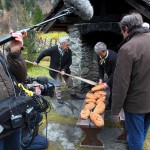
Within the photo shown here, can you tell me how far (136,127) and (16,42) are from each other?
200 centimetres

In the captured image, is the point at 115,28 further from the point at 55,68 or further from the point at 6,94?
the point at 6,94

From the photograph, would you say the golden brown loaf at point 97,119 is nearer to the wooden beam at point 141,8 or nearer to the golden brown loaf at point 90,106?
the golden brown loaf at point 90,106

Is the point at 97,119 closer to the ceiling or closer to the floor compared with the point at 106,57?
closer to the floor

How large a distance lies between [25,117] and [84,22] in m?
4.77

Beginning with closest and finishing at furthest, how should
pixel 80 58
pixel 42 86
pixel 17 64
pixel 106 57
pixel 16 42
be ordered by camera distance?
1. pixel 16 42
2. pixel 17 64
3. pixel 42 86
4. pixel 106 57
5. pixel 80 58

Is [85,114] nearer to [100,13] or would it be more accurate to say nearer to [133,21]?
[133,21]

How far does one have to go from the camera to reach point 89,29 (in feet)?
22.1

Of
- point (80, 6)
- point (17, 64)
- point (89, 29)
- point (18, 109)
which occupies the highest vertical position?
point (80, 6)

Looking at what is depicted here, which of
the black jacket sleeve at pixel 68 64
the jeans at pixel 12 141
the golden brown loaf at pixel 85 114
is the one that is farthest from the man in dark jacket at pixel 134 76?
the black jacket sleeve at pixel 68 64

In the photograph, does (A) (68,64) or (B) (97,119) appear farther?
(A) (68,64)

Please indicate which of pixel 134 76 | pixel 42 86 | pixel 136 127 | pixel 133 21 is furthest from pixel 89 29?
pixel 42 86

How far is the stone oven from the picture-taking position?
A: 21.6ft

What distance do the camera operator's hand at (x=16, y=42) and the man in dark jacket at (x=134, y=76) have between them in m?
1.33

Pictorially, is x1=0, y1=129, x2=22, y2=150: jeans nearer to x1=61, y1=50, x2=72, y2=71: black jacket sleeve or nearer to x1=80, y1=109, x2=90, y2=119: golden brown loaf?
x1=80, y1=109, x2=90, y2=119: golden brown loaf
